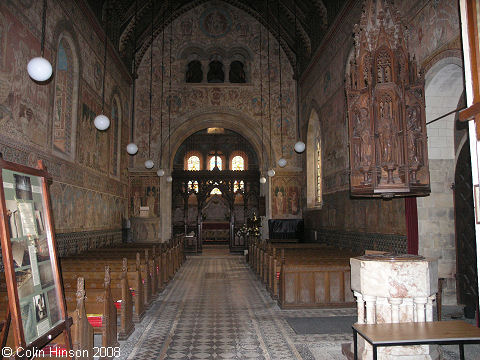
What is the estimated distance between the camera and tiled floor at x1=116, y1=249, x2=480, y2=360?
4734 millimetres

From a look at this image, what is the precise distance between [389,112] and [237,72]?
48.9ft

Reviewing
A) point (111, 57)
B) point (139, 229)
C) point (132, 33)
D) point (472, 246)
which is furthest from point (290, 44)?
point (472, 246)

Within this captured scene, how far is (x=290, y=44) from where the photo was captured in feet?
55.6

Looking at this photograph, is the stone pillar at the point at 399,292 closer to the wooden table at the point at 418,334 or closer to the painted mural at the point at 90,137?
the wooden table at the point at 418,334

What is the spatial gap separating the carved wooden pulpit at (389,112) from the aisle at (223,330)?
2.38 m

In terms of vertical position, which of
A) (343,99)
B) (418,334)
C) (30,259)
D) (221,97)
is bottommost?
(418,334)

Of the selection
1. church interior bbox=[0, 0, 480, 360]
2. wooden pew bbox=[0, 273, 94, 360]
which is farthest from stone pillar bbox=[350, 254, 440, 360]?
wooden pew bbox=[0, 273, 94, 360]

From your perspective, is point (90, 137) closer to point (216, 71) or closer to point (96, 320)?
point (96, 320)

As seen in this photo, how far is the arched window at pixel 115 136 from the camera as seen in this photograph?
13.8 meters

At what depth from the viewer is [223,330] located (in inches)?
226

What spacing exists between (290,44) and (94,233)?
1111 cm

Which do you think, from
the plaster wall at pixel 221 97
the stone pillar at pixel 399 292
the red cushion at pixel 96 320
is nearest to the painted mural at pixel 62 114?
the plaster wall at pixel 221 97

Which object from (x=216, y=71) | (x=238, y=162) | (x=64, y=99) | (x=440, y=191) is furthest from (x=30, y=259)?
(x=238, y=162)

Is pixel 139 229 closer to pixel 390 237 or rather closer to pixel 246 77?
pixel 246 77
